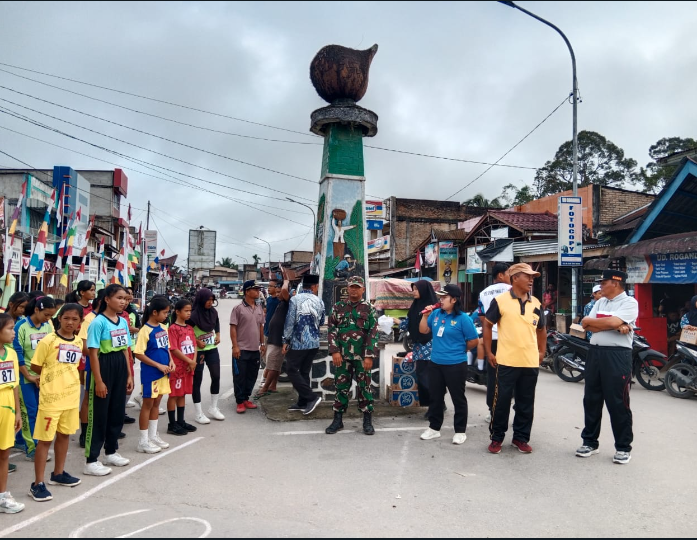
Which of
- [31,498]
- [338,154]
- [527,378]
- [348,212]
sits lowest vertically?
[31,498]

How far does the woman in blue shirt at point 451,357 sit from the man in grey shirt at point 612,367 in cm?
114

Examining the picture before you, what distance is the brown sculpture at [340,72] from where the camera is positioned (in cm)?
818

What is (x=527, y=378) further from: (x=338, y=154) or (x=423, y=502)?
(x=338, y=154)

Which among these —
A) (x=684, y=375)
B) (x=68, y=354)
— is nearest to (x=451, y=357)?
(x=68, y=354)

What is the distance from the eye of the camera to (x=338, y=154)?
8.30m

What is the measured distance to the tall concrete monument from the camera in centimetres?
819

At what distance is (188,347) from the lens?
19.1ft

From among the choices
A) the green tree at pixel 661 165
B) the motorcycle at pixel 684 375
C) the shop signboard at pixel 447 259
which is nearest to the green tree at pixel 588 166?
the green tree at pixel 661 165

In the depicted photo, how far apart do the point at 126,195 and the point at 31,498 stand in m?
38.5

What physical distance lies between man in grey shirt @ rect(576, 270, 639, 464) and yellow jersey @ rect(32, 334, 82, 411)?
4583 millimetres

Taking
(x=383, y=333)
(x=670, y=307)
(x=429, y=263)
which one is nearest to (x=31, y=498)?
(x=383, y=333)

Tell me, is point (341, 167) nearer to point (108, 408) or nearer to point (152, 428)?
point (152, 428)

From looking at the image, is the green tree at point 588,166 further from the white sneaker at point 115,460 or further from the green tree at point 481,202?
the white sneaker at point 115,460

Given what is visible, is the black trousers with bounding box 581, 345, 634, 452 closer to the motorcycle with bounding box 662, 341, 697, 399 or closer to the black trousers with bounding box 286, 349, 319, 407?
the black trousers with bounding box 286, 349, 319, 407
